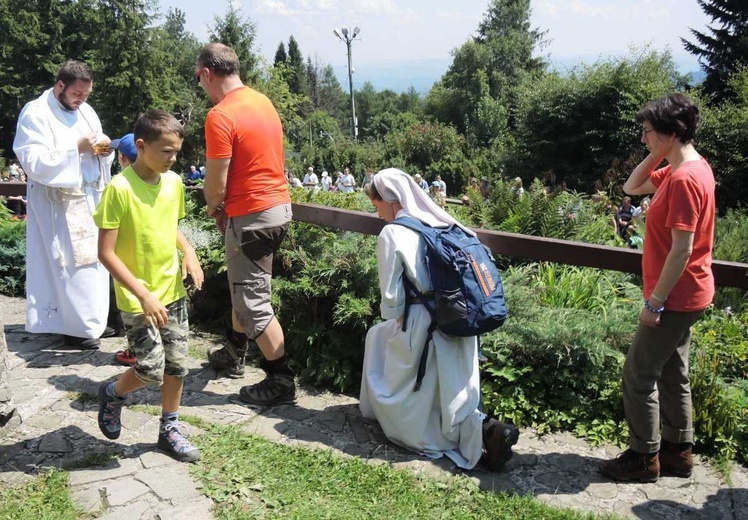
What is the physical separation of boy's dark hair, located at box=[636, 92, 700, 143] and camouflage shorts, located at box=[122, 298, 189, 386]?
2.46 meters

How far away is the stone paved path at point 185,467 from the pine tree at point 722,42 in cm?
3234

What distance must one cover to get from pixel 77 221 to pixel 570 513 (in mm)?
3693

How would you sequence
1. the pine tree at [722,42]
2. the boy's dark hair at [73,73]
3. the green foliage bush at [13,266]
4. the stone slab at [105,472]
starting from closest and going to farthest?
the stone slab at [105,472] → the boy's dark hair at [73,73] → the green foliage bush at [13,266] → the pine tree at [722,42]

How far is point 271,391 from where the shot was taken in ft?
13.1

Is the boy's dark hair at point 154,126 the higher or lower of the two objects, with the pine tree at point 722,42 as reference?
lower

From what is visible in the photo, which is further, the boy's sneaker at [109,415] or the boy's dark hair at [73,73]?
the boy's dark hair at [73,73]

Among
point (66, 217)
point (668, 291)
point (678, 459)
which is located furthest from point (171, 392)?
point (678, 459)

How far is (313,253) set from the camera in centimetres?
493

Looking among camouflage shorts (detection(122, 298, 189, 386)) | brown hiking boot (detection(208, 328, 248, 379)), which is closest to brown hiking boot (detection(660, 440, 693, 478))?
camouflage shorts (detection(122, 298, 189, 386))

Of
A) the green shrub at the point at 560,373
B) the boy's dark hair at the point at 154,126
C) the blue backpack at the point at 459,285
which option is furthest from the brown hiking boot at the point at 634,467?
the boy's dark hair at the point at 154,126

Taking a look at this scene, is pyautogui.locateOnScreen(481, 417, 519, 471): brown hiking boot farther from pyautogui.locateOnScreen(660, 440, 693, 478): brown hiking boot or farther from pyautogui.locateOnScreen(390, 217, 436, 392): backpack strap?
pyautogui.locateOnScreen(660, 440, 693, 478): brown hiking boot

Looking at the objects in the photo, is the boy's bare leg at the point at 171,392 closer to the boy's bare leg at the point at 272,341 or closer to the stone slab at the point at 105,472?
the stone slab at the point at 105,472

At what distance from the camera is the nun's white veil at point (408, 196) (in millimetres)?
3414

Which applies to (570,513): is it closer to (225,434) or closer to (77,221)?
(225,434)
